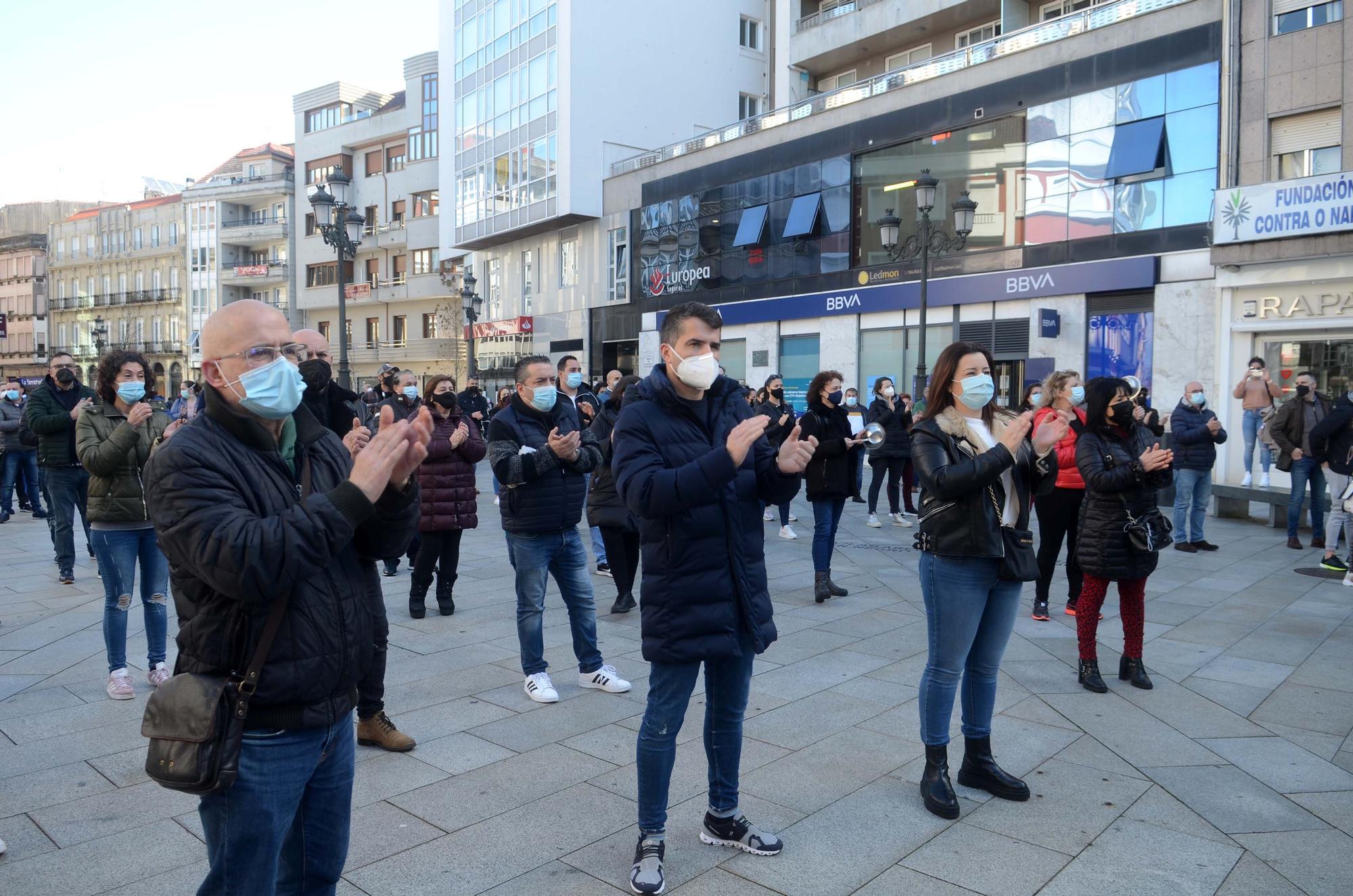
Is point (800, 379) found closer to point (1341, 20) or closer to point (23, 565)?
point (1341, 20)

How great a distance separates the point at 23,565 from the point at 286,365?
1017cm

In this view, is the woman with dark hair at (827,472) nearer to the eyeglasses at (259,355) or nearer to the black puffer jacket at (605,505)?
the black puffer jacket at (605,505)

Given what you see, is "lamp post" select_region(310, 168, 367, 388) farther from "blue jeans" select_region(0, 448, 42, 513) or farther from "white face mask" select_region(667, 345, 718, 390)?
"white face mask" select_region(667, 345, 718, 390)

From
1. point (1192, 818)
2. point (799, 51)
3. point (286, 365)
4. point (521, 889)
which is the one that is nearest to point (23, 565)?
point (521, 889)

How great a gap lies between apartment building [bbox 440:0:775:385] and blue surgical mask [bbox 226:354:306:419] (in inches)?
1333

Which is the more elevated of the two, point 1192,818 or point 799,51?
point 799,51

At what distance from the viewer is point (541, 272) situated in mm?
40938

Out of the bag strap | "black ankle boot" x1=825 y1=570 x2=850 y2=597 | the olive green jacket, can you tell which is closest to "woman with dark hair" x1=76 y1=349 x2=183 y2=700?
the olive green jacket

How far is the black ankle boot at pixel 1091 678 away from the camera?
5855 millimetres

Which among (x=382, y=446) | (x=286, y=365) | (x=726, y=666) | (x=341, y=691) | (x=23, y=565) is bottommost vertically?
(x=23, y=565)

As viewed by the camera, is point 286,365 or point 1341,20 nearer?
point 286,365

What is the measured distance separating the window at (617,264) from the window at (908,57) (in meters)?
11.0

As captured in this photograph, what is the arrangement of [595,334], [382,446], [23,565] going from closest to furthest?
[382,446], [23,565], [595,334]

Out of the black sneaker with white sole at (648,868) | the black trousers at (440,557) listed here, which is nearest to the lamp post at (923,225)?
the black trousers at (440,557)
